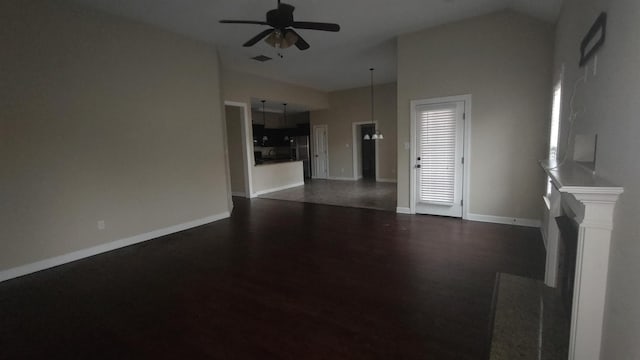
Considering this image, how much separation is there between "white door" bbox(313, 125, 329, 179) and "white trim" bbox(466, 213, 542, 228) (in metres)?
6.60

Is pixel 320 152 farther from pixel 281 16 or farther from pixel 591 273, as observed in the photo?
pixel 591 273

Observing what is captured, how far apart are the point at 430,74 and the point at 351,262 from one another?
346 cm

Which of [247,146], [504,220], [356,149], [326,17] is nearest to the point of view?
[326,17]

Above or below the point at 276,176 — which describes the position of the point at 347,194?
below

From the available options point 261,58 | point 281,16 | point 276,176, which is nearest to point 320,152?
point 276,176

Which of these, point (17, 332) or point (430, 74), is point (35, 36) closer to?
point (17, 332)

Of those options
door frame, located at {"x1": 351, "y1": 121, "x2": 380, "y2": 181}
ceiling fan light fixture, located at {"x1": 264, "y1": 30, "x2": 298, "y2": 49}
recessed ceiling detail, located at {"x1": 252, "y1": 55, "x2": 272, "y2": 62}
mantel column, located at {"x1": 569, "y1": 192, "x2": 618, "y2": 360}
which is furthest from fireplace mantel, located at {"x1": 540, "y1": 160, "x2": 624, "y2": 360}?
door frame, located at {"x1": 351, "y1": 121, "x2": 380, "y2": 181}

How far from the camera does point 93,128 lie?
149 inches

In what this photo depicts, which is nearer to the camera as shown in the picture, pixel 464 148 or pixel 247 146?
pixel 464 148

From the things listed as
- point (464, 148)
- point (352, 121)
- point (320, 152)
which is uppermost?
point (352, 121)

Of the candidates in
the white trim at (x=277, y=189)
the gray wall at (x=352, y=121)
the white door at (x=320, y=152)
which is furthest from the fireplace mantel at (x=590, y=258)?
the white door at (x=320, y=152)

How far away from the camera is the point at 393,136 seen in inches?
369

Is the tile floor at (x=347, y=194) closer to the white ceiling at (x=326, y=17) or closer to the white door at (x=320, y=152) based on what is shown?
the white door at (x=320, y=152)

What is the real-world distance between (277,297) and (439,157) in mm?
3688
